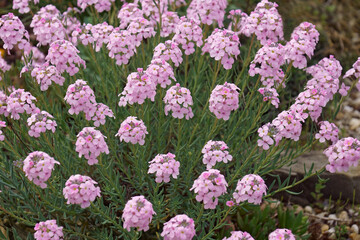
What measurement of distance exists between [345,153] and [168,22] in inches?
86.9

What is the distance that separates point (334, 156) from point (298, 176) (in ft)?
5.85

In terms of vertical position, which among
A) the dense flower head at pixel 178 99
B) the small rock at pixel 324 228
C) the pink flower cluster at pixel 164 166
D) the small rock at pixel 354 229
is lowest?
the small rock at pixel 324 228

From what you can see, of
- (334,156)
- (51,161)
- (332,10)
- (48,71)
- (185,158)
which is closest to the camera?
(51,161)

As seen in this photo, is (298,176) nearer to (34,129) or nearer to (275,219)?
(275,219)

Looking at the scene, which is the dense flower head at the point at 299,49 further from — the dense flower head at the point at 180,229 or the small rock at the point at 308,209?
the small rock at the point at 308,209

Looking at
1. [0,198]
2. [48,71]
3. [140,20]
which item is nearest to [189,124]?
[140,20]

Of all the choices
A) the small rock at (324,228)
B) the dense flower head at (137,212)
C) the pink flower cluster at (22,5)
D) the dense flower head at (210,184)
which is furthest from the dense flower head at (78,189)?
the small rock at (324,228)

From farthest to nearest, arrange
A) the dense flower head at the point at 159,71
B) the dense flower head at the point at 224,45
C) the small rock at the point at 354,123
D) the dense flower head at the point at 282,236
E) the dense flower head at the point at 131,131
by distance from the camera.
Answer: the small rock at the point at 354,123 → the dense flower head at the point at 224,45 → the dense flower head at the point at 159,71 → the dense flower head at the point at 131,131 → the dense flower head at the point at 282,236

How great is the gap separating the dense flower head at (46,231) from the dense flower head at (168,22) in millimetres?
2224

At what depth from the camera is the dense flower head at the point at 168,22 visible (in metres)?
4.76

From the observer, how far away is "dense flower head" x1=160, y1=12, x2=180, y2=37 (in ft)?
15.6

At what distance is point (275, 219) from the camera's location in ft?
17.1

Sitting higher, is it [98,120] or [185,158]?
[98,120]

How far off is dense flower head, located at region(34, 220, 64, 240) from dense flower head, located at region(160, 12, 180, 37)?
222 centimetres
